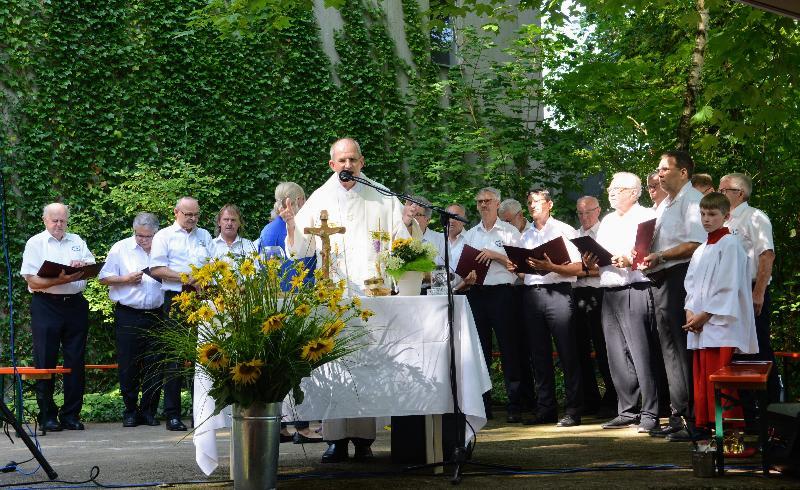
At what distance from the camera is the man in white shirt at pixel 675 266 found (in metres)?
7.42

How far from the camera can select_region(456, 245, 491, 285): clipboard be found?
9398mm

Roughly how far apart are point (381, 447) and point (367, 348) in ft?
6.30

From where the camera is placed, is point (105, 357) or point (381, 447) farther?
point (105, 357)

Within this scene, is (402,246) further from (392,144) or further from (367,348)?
(392,144)

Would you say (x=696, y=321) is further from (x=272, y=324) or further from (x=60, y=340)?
(x=60, y=340)

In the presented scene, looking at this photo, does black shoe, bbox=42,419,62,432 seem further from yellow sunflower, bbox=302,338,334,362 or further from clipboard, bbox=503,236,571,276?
yellow sunflower, bbox=302,338,334,362

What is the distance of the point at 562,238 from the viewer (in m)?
8.75

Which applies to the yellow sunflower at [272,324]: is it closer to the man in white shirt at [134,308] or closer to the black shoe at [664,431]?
the black shoe at [664,431]

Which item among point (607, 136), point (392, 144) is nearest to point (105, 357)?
point (392, 144)

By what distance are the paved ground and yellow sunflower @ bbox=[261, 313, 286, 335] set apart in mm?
1023

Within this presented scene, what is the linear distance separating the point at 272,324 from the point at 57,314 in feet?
18.3

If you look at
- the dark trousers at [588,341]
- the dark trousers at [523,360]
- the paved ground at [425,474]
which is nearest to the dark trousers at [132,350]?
the paved ground at [425,474]

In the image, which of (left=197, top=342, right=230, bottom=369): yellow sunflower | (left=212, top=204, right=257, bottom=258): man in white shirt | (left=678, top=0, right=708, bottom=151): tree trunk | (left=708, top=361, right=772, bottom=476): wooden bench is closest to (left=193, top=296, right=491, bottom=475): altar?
(left=197, top=342, right=230, bottom=369): yellow sunflower

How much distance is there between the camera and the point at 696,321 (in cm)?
678
